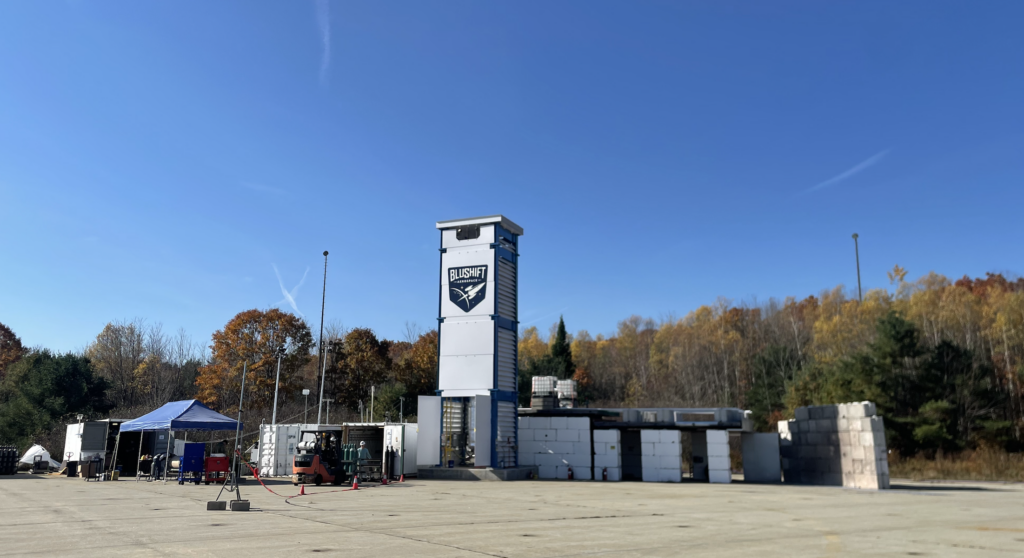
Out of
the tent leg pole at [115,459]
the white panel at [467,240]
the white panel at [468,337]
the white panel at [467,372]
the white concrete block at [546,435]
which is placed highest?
the white panel at [467,240]

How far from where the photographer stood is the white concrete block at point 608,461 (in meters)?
33.2

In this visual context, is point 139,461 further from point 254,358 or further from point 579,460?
point 254,358

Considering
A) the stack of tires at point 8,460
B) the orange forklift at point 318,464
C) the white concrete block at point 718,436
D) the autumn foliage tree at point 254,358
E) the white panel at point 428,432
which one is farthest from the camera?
the autumn foliage tree at point 254,358

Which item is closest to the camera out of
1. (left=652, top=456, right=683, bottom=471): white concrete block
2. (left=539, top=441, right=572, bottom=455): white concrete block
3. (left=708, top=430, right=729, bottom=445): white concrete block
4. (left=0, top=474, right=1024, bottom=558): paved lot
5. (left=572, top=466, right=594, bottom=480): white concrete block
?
(left=0, top=474, right=1024, bottom=558): paved lot

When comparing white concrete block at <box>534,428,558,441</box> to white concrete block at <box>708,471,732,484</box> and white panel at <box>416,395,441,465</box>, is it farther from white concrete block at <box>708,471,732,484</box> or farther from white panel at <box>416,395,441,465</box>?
white concrete block at <box>708,471,732,484</box>

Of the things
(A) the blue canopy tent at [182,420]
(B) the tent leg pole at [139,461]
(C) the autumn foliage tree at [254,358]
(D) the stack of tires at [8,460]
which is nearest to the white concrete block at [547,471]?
(A) the blue canopy tent at [182,420]

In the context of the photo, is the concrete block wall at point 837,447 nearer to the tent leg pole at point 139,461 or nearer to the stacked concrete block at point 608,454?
the stacked concrete block at point 608,454

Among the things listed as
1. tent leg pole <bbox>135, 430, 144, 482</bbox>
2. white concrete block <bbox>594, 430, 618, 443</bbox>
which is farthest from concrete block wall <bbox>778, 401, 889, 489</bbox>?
tent leg pole <bbox>135, 430, 144, 482</bbox>

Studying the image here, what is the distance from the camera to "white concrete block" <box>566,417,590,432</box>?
33844 millimetres

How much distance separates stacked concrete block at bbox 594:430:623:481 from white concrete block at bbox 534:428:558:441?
7.15 ft

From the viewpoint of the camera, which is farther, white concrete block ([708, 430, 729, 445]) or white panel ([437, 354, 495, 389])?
white panel ([437, 354, 495, 389])

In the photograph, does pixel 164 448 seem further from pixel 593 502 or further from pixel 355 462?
pixel 593 502

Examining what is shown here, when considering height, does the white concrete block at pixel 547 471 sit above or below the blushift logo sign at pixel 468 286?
below

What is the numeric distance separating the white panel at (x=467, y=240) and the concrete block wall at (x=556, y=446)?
948 centimetres
